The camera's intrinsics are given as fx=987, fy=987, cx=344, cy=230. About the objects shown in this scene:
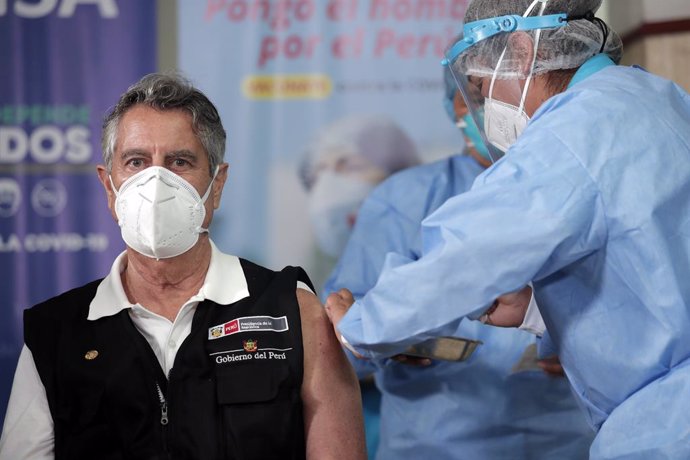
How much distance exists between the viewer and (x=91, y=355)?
6.56ft

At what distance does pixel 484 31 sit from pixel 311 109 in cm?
176

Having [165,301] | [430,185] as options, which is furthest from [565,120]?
[430,185]

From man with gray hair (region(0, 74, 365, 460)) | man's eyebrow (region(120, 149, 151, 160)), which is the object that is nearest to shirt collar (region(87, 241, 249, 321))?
man with gray hair (region(0, 74, 365, 460))

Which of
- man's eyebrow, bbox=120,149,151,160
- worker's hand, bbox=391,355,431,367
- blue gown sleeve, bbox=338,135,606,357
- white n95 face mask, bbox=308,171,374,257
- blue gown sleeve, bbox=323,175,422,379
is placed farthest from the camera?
white n95 face mask, bbox=308,171,374,257

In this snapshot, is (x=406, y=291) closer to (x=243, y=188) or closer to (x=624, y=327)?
(x=624, y=327)

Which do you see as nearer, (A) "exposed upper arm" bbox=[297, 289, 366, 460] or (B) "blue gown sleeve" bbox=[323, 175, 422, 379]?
(A) "exposed upper arm" bbox=[297, 289, 366, 460]

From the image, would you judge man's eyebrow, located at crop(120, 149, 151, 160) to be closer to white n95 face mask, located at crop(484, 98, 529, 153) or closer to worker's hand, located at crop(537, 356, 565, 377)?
white n95 face mask, located at crop(484, 98, 529, 153)

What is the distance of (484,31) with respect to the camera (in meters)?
1.84

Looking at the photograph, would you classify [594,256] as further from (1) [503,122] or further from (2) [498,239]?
(1) [503,122]

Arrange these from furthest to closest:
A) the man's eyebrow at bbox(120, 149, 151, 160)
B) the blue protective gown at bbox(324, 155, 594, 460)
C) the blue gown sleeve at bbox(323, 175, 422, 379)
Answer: the blue gown sleeve at bbox(323, 175, 422, 379)
the blue protective gown at bbox(324, 155, 594, 460)
the man's eyebrow at bbox(120, 149, 151, 160)

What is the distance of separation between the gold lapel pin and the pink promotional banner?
153 centimetres

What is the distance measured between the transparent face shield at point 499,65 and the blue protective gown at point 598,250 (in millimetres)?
163

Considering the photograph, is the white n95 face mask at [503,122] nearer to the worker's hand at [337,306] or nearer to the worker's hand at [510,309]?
the worker's hand at [510,309]

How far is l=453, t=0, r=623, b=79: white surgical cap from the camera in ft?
5.93
